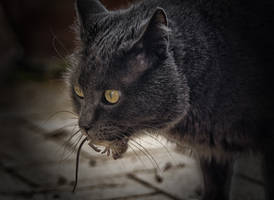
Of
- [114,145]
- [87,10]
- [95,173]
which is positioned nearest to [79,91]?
[114,145]

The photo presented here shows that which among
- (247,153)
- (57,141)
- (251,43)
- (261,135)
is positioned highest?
(251,43)

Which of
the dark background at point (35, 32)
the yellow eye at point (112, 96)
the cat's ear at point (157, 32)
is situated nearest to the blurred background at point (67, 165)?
the yellow eye at point (112, 96)

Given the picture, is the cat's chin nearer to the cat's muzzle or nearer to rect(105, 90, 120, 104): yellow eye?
the cat's muzzle

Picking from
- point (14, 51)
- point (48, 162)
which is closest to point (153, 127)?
point (48, 162)

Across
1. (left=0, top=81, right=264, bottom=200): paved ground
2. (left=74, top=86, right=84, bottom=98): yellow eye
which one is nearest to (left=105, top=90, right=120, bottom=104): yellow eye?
(left=74, top=86, right=84, bottom=98): yellow eye

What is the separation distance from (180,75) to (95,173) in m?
1.31

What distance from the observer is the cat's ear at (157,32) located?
75.8 inches

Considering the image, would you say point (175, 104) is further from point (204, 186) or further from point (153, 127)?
point (204, 186)

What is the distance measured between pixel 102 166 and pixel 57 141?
0.73 m

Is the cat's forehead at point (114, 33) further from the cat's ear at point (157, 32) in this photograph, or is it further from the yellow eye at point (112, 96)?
the yellow eye at point (112, 96)

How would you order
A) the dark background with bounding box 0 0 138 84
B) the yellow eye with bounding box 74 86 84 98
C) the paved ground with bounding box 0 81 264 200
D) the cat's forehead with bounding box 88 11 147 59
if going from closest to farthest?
the cat's forehead with bounding box 88 11 147 59
the yellow eye with bounding box 74 86 84 98
the paved ground with bounding box 0 81 264 200
the dark background with bounding box 0 0 138 84

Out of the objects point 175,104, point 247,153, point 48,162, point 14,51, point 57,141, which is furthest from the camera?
point 14,51

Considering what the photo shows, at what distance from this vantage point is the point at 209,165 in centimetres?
271

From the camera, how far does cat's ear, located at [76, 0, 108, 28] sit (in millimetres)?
2213
